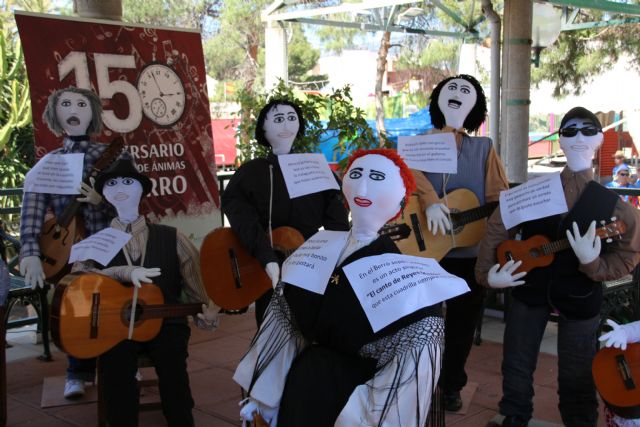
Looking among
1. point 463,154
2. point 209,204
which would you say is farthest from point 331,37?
point 463,154

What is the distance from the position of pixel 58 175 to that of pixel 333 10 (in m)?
7.24

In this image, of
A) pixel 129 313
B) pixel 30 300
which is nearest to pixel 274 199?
pixel 129 313

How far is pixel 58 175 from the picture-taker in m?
3.63

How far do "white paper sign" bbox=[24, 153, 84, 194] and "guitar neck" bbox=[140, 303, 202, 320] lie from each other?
889 millimetres

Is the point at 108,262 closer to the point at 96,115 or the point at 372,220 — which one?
the point at 96,115

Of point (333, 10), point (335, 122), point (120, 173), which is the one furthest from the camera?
point (333, 10)

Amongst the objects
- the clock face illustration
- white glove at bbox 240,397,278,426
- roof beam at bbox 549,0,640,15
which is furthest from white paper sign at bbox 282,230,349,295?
roof beam at bbox 549,0,640,15

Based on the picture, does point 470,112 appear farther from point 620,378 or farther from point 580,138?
point 620,378

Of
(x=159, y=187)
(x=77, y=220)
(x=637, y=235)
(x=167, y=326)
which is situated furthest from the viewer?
(x=159, y=187)

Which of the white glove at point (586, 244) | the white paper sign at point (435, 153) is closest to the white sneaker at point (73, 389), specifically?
the white paper sign at point (435, 153)

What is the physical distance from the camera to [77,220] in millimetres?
3697

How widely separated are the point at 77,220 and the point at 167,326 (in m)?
0.93

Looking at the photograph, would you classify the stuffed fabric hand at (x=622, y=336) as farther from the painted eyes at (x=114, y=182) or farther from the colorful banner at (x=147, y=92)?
the colorful banner at (x=147, y=92)

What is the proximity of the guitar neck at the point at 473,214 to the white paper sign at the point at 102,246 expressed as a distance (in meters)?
1.59
